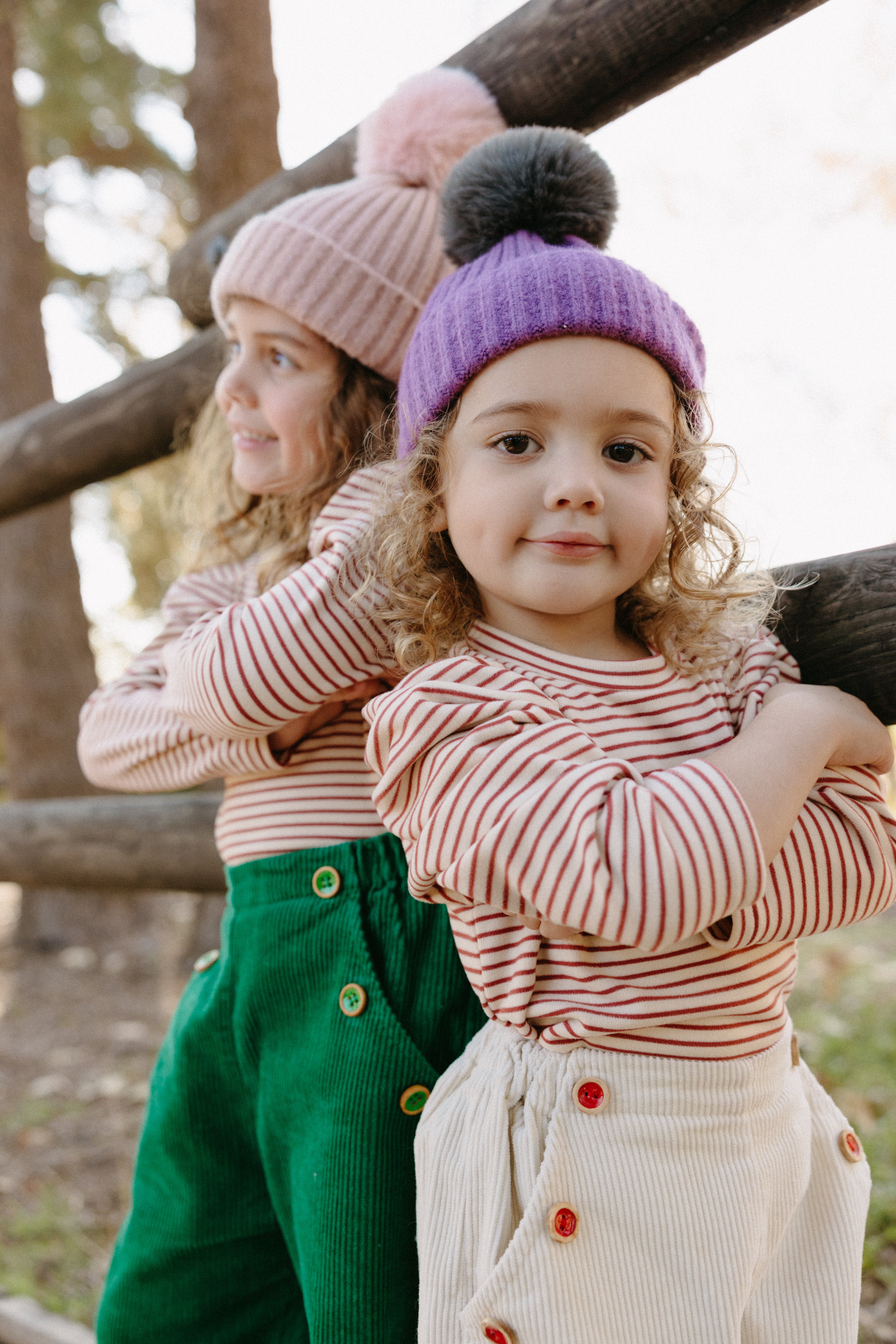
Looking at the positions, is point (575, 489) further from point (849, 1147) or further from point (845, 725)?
point (849, 1147)

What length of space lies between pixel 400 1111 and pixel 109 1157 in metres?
2.52

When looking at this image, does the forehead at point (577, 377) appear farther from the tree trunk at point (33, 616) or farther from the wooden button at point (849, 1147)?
the tree trunk at point (33, 616)

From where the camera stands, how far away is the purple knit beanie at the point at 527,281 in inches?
39.5

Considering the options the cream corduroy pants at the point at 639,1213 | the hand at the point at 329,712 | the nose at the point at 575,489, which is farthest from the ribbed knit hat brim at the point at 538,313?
the cream corduroy pants at the point at 639,1213

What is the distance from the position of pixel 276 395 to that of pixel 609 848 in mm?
865

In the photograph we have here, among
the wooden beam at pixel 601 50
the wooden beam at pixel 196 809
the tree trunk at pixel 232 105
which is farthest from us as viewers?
the tree trunk at pixel 232 105

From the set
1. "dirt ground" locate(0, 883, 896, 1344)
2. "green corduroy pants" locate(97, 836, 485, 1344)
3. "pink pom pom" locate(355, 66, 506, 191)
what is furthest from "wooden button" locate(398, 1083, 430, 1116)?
"dirt ground" locate(0, 883, 896, 1344)

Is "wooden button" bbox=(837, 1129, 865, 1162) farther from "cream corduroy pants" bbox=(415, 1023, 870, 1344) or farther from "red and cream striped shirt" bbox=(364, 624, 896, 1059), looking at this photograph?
"red and cream striped shirt" bbox=(364, 624, 896, 1059)

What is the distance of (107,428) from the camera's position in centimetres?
217

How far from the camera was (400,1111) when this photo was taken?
116 centimetres

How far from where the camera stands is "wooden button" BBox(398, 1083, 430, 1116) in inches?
45.3

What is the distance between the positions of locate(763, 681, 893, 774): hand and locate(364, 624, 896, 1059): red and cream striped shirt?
18 mm

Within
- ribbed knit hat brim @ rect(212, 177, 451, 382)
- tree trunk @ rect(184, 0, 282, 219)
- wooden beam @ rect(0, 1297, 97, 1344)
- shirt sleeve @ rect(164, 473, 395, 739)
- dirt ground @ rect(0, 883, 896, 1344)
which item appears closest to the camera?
shirt sleeve @ rect(164, 473, 395, 739)

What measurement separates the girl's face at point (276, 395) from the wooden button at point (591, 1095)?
0.88 m
